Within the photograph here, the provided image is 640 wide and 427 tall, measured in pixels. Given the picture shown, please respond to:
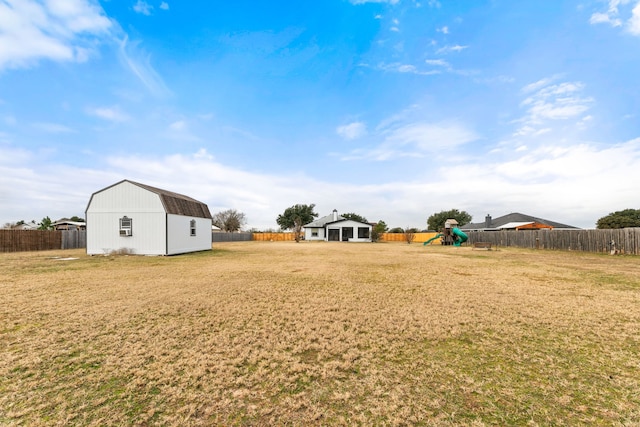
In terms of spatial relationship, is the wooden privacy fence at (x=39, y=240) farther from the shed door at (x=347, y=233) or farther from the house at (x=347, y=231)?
the shed door at (x=347, y=233)

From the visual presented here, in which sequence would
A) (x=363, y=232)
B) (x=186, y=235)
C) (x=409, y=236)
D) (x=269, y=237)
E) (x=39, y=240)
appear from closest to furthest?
1. (x=186, y=235)
2. (x=39, y=240)
3. (x=409, y=236)
4. (x=363, y=232)
5. (x=269, y=237)

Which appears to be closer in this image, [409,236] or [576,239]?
[576,239]

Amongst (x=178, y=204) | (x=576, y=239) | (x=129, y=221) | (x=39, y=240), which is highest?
(x=178, y=204)

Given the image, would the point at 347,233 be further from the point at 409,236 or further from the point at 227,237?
the point at 227,237

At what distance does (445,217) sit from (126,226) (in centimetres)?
5888

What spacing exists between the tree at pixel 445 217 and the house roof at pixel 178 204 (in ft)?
169

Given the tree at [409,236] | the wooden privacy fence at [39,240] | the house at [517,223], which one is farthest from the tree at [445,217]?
the wooden privacy fence at [39,240]

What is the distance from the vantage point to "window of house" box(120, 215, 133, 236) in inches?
663

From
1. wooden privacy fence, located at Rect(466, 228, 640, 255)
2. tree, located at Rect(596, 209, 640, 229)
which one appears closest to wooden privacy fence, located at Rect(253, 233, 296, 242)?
wooden privacy fence, located at Rect(466, 228, 640, 255)

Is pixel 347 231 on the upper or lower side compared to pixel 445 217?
lower

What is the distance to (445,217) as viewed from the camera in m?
58.9

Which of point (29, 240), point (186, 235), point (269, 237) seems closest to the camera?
point (186, 235)

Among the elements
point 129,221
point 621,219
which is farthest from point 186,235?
point 621,219

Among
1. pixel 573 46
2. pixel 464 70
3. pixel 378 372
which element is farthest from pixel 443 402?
pixel 464 70
